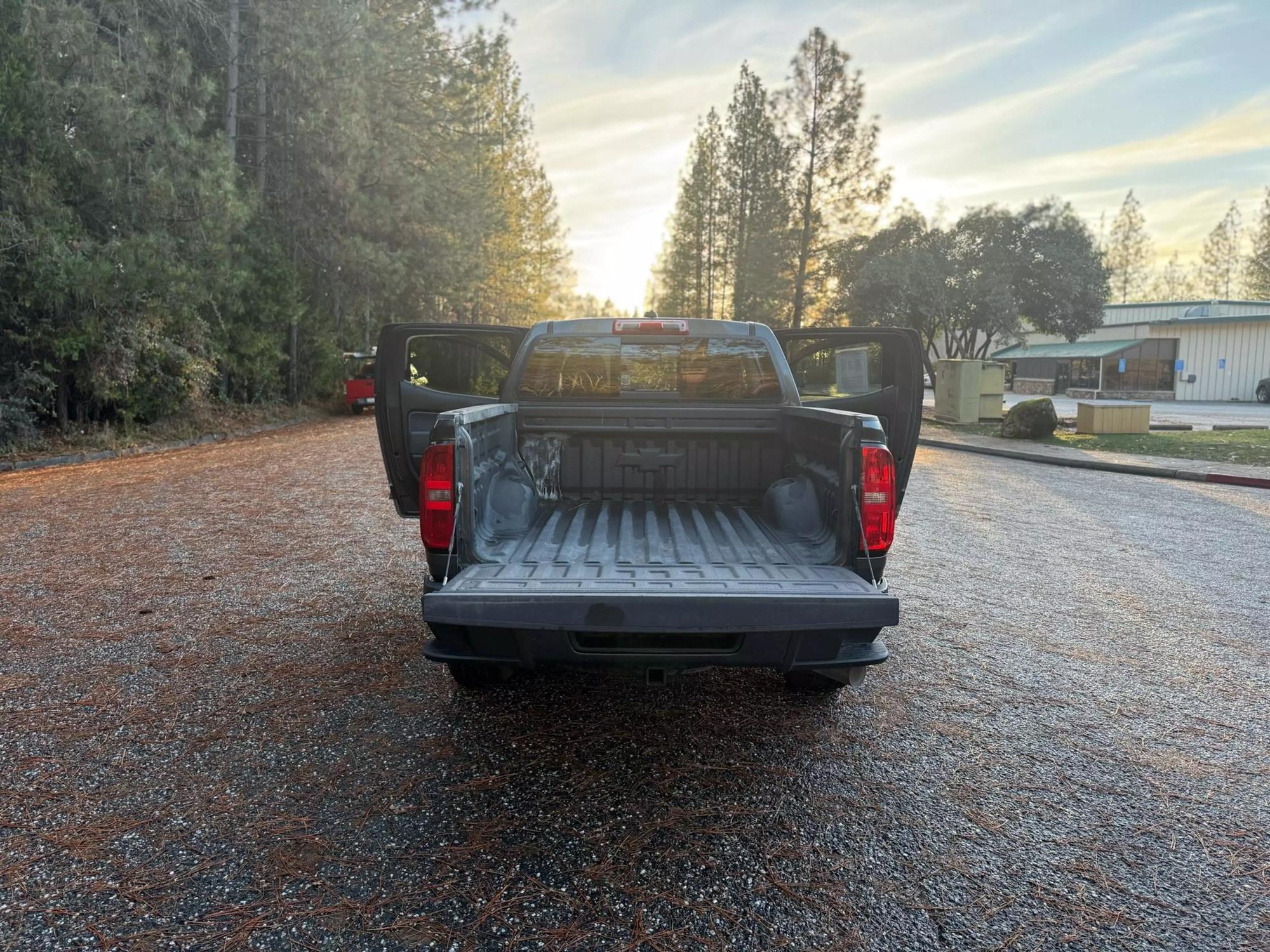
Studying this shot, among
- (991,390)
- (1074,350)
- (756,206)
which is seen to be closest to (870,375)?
(991,390)

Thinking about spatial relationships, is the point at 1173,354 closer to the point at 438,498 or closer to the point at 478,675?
the point at 478,675

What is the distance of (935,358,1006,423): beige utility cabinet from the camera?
72.4ft

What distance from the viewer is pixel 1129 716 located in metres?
3.79

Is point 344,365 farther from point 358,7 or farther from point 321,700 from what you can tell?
point 321,700

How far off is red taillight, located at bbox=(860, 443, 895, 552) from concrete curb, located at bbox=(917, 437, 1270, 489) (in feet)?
38.5

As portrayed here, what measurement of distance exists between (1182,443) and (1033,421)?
115 inches

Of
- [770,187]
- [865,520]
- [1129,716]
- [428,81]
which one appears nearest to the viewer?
[865,520]

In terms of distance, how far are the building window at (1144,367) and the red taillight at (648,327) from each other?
45.4m

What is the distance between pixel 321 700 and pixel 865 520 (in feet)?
9.10

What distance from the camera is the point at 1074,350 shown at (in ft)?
148

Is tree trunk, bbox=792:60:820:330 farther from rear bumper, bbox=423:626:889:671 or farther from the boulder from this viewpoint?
rear bumper, bbox=423:626:889:671

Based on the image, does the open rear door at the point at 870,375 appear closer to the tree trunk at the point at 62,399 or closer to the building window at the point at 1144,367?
the tree trunk at the point at 62,399

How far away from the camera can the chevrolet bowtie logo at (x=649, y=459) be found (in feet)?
15.3

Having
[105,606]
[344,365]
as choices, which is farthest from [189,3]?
[105,606]
